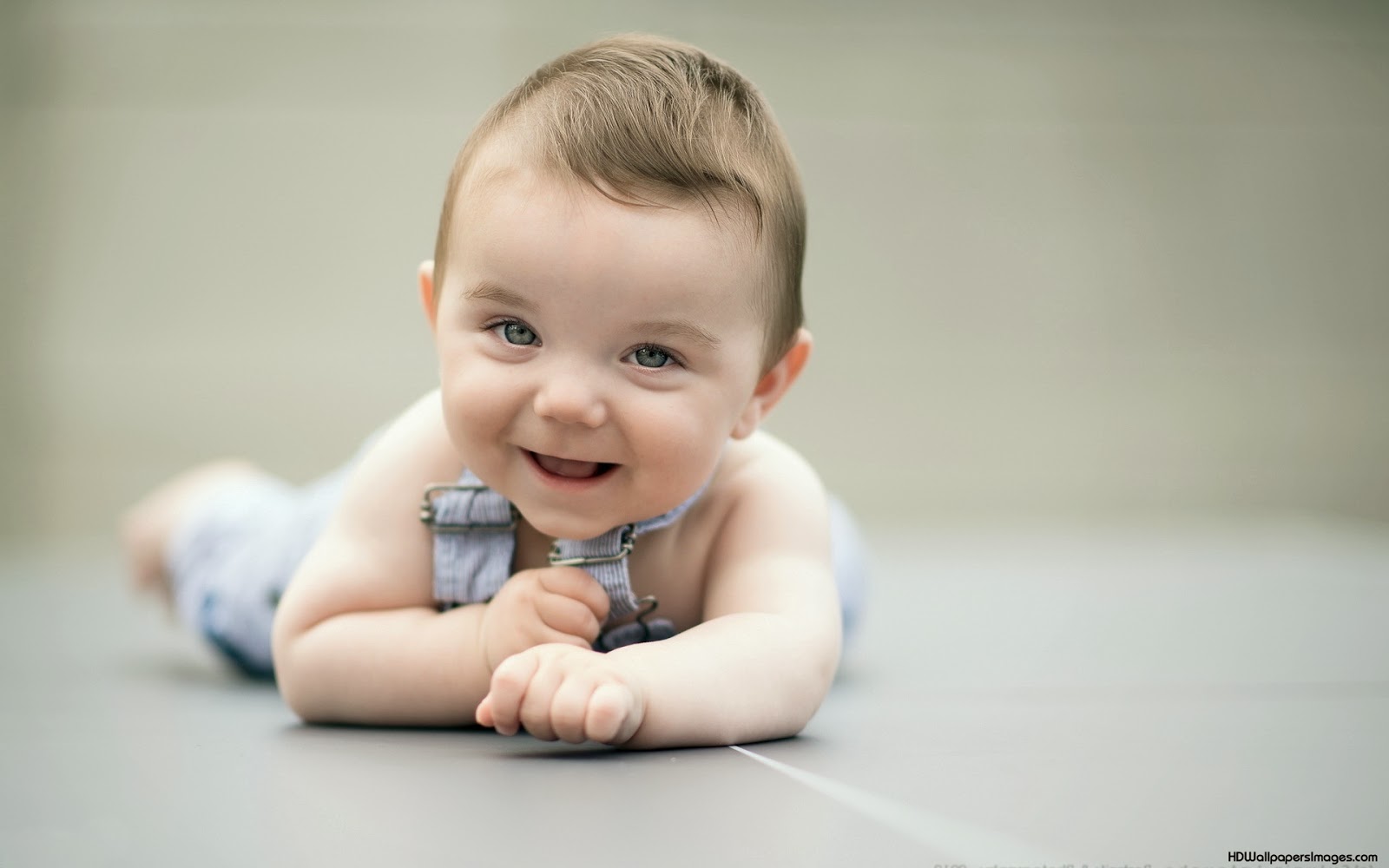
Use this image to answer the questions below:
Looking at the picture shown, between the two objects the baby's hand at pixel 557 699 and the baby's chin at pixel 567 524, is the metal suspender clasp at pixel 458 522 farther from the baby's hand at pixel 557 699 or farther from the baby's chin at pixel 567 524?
the baby's hand at pixel 557 699

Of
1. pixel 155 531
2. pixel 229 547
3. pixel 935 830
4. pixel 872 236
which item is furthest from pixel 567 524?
pixel 872 236

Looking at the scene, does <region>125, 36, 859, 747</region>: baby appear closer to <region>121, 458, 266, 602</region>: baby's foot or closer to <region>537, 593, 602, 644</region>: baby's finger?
<region>537, 593, 602, 644</region>: baby's finger

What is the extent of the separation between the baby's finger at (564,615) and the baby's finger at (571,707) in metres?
0.11

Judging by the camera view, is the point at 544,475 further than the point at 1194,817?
Yes

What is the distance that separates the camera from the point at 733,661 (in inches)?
40.1

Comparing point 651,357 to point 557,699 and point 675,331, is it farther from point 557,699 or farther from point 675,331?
point 557,699

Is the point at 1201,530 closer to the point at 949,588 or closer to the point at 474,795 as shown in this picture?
the point at 949,588

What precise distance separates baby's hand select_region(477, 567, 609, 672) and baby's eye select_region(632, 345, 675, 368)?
18 cm

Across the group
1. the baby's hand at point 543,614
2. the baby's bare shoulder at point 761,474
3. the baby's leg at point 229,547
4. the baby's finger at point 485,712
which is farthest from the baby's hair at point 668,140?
the baby's leg at point 229,547

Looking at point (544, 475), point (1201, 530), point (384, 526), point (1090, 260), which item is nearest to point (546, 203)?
point (544, 475)

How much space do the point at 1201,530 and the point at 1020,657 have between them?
7.40 ft

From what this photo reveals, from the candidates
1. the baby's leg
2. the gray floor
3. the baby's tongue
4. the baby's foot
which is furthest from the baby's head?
the baby's foot

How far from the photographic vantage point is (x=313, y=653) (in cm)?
112

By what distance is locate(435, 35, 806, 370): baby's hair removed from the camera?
98cm
